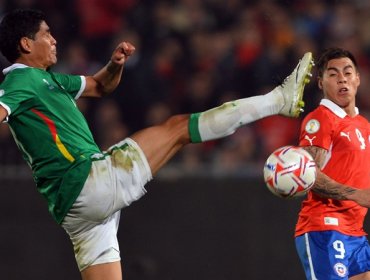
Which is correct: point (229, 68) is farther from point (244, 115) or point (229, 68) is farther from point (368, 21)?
point (244, 115)

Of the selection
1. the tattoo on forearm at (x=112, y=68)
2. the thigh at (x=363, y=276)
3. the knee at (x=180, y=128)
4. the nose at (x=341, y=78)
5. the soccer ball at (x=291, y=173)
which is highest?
the tattoo on forearm at (x=112, y=68)

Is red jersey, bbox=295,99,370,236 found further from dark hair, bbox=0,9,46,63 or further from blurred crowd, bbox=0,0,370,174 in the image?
blurred crowd, bbox=0,0,370,174

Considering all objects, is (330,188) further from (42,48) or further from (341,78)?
(42,48)

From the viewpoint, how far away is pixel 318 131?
21.3 feet

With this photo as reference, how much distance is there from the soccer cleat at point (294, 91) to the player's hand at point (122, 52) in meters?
1.00

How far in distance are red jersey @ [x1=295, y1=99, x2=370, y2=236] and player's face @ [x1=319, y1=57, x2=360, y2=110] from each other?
100 mm

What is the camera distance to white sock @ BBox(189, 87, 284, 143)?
6.09 m

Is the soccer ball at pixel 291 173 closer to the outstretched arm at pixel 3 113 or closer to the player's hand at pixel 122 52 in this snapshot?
the player's hand at pixel 122 52

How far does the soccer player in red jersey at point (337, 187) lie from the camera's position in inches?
252

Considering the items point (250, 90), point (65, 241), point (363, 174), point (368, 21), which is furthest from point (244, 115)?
point (368, 21)

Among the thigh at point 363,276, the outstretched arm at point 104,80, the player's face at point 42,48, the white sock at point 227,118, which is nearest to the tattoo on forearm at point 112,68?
the outstretched arm at point 104,80

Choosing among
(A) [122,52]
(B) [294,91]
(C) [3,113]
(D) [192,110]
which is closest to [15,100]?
(C) [3,113]

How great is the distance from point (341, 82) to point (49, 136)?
6.26ft

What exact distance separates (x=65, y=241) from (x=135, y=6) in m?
3.13
